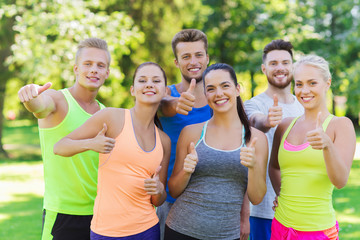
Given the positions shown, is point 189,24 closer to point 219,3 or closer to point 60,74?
point 219,3

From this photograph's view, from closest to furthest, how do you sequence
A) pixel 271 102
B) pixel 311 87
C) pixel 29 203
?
pixel 311 87
pixel 271 102
pixel 29 203

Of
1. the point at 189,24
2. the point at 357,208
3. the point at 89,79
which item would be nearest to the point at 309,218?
the point at 89,79

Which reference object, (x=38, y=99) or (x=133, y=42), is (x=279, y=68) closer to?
(x=38, y=99)

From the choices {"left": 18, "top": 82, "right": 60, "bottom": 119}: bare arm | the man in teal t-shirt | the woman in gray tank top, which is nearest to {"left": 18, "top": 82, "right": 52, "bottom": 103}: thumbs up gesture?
{"left": 18, "top": 82, "right": 60, "bottom": 119}: bare arm

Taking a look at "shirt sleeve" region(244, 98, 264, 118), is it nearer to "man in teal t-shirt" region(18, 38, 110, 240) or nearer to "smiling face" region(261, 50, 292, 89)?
"smiling face" region(261, 50, 292, 89)

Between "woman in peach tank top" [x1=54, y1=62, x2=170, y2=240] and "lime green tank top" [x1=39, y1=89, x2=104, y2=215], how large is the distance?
0.46 meters

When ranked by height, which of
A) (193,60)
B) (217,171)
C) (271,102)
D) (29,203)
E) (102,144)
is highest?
(193,60)

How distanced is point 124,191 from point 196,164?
58 cm

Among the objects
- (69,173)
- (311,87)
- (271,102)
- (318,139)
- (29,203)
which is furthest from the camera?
(29,203)

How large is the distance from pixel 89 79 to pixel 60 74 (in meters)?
8.69

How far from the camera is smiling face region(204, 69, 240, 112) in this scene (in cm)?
301

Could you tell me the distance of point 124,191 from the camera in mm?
2814

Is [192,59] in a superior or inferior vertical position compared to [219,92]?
superior

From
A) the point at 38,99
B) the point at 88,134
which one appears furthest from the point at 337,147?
the point at 38,99
